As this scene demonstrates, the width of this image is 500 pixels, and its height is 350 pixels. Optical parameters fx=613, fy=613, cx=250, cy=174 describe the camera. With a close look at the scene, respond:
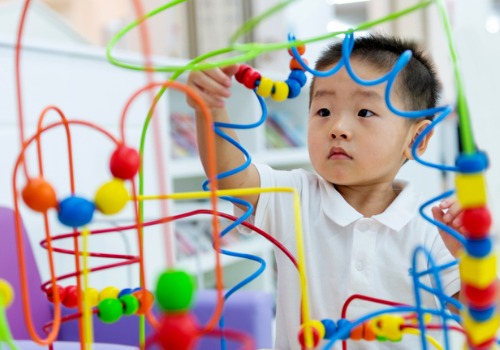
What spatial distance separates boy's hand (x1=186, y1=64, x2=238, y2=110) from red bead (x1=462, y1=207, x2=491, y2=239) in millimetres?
283

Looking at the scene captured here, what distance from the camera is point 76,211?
1.17ft

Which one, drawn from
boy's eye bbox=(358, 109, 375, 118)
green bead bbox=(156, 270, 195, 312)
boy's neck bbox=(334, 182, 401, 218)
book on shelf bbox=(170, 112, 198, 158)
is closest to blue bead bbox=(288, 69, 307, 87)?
boy's eye bbox=(358, 109, 375, 118)

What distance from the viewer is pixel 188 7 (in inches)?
108

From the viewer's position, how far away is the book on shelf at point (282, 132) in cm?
247

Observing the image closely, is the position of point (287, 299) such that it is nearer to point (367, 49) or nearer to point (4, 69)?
point (367, 49)

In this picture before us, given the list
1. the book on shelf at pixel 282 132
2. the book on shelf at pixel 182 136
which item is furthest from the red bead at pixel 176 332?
the book on shelf at pixel 282 132

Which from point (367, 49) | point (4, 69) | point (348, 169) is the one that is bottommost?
point (348, 169)

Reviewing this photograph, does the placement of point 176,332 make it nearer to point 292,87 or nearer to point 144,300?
point 144,300

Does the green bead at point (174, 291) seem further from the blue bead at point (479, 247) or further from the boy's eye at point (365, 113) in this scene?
the boy's eye at point (365, 113)

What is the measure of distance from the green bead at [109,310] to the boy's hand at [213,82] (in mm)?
213

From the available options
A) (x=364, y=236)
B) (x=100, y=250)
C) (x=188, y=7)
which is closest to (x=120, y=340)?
(x=100, y=250)

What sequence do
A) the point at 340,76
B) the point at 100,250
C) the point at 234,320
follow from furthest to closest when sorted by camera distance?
the point at 100,250 < the point at 234,320 < the point at 340,76

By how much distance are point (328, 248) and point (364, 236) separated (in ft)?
0.15

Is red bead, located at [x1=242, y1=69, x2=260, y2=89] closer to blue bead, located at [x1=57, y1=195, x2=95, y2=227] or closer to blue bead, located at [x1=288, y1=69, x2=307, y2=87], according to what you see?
blue bead, located at [x1=288, y1=69, x2=307, y2=87]
